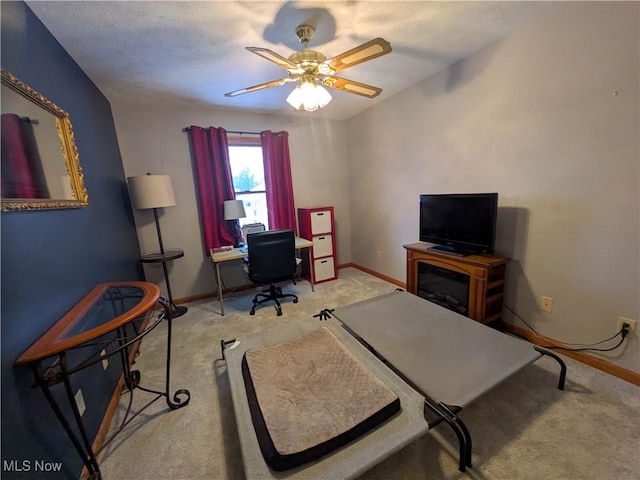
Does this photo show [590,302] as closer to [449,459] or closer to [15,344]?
[449,459]

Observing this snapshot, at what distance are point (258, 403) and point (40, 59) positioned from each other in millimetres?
2261

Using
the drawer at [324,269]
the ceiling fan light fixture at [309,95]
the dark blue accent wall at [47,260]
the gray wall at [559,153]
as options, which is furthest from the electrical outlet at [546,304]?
the dark blue accent wall at [47,260]

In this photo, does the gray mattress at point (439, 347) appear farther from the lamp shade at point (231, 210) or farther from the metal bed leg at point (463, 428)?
the lamp shade at point (231, 210)

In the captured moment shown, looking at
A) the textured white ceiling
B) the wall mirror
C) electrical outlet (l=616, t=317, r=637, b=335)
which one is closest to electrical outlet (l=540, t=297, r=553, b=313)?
electrical outlet (l=616, t=317, r=637, b=335)

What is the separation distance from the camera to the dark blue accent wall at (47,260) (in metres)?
0.94

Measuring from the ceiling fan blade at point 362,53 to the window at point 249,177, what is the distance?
6.81 ft

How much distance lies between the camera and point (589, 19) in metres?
1.58

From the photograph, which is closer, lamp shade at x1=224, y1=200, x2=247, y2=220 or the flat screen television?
the flat screen television

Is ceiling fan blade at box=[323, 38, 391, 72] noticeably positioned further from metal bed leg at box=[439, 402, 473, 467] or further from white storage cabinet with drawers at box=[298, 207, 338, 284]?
white storage cabinet with drawers at box=[298, 207, 338, 284]

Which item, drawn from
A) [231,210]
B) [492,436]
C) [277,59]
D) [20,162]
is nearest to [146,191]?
[231,210]

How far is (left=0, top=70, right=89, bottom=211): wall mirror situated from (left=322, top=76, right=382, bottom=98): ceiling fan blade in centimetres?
Answer: 165

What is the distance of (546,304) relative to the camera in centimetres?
201

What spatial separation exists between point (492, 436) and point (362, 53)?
2.23 meters

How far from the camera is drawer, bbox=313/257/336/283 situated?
3670 millimetres
